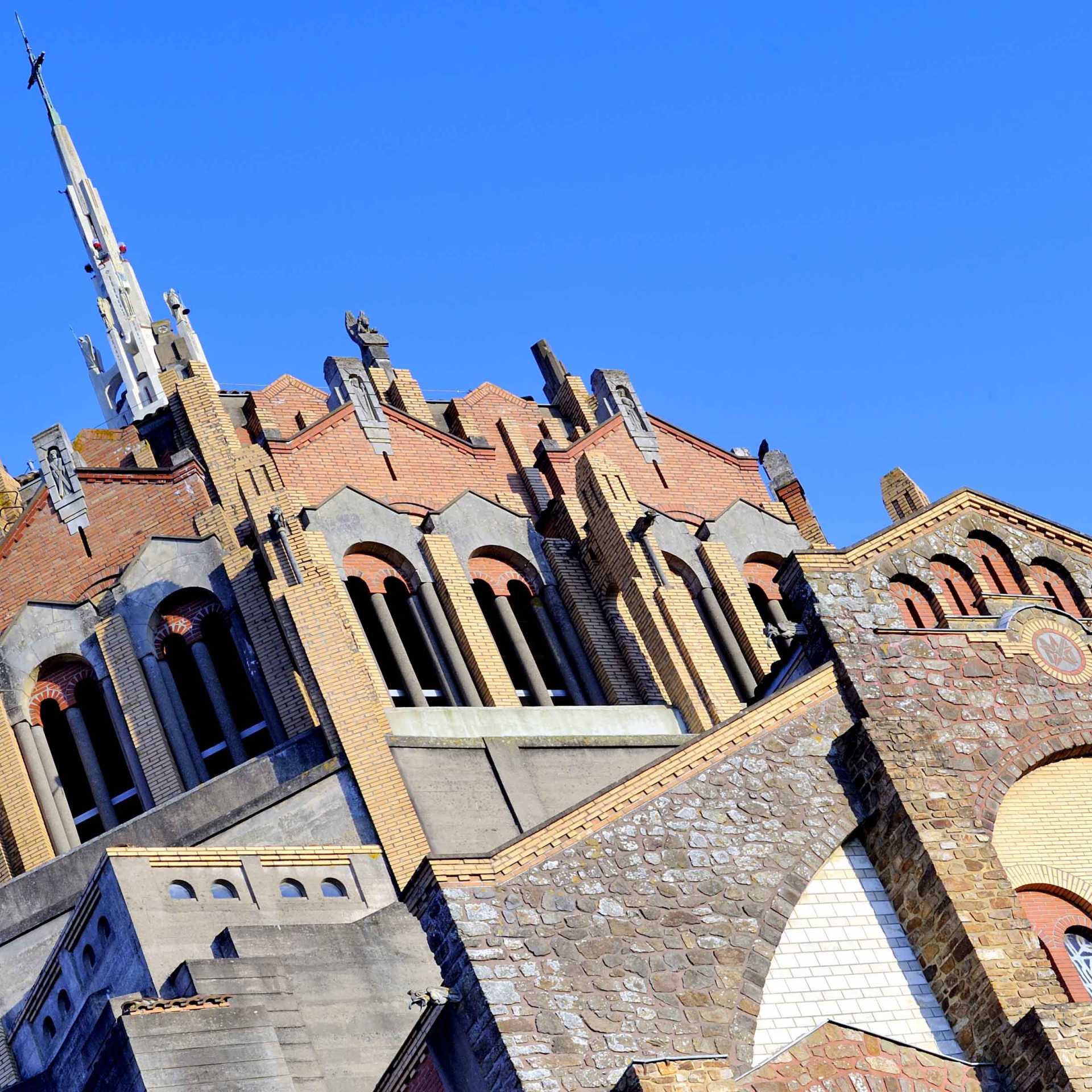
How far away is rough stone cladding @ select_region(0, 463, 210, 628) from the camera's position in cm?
4306

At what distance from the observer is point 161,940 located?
31.3 meters

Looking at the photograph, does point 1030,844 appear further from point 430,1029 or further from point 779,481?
point 779,481

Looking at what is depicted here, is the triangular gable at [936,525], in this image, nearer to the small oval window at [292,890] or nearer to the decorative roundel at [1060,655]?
the decorative roundel at [1060,655]

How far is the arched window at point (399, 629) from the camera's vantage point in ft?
137

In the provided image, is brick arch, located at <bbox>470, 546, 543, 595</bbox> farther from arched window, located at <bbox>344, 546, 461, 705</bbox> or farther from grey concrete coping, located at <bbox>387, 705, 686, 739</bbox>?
grey concrete coping, located at <bbox>387, 705, 686, 739</bbox>

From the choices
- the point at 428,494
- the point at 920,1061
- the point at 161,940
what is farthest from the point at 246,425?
the point at 920,1061

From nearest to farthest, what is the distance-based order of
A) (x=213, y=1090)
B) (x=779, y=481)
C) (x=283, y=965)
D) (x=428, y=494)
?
(x=213, y=1090)
(x=283, y=965)
(x=428, y=494)
(x=779, y=481)

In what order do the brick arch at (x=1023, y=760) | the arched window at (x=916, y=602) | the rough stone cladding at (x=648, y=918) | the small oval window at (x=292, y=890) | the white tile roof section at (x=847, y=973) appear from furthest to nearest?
the small oval window at (x=292, y=890)
the arched window at (x=916, y=602)
the brick arch at (x=1023, y=760)
the white tile roof section at (x=847, y=973)
the rough stone cladding at (x=648, y=918)

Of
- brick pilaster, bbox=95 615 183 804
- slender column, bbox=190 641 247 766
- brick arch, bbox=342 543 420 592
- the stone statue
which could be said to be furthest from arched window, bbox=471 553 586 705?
the stone statue

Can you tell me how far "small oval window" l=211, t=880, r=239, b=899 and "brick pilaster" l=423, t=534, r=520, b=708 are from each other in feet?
31.1

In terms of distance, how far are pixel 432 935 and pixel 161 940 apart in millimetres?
6512

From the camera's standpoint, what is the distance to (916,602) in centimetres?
3088

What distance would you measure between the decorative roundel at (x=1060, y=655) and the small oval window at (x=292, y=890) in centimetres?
1032

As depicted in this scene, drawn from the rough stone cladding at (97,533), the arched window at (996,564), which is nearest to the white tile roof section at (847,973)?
the arched window at (996,564)
